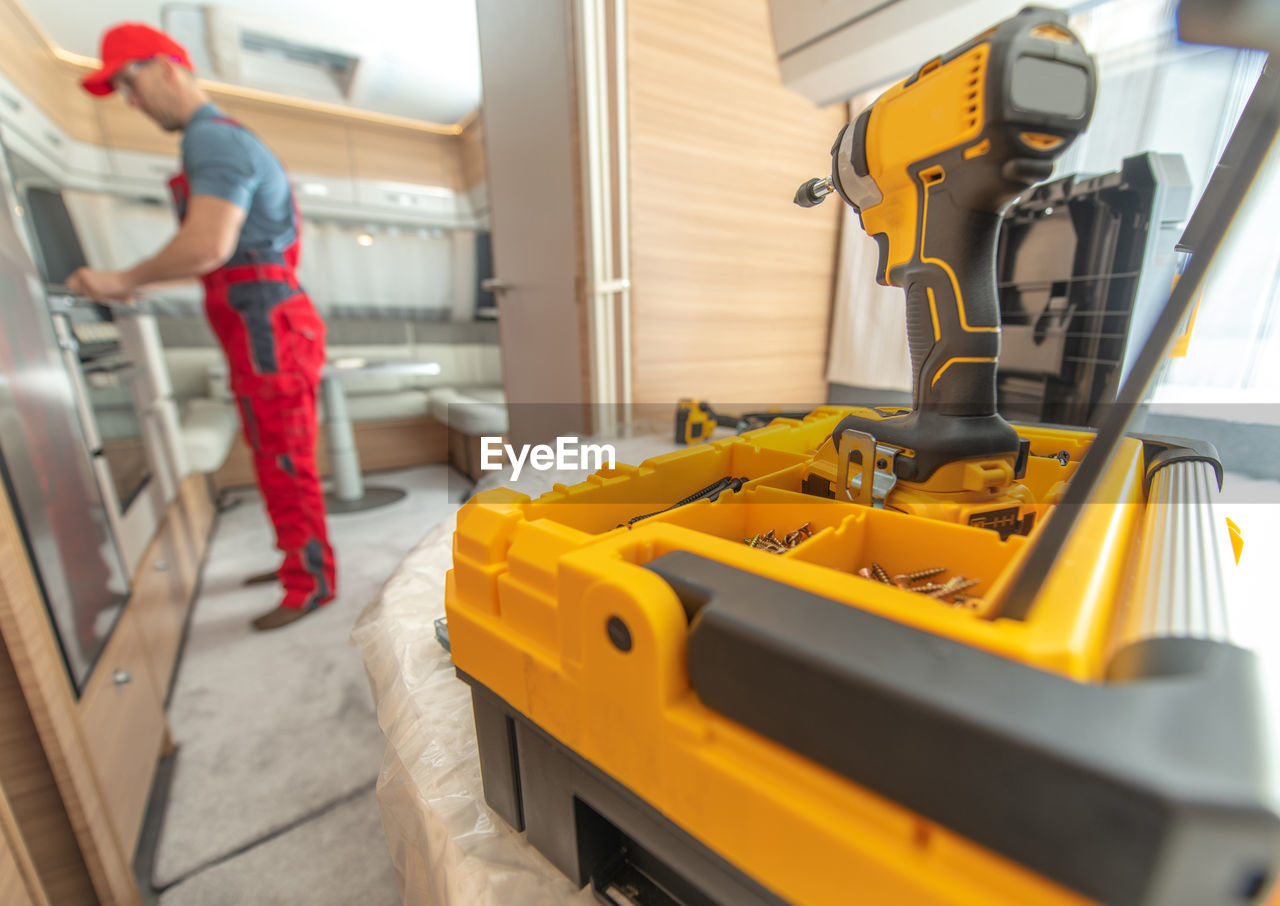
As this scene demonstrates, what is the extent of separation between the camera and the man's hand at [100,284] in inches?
41.6

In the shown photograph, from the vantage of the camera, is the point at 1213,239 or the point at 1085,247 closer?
the point at 1213,239

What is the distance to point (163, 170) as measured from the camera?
257 cm

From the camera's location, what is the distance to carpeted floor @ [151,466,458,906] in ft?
2.74

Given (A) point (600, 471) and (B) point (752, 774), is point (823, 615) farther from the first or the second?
(A) point (600, 471)

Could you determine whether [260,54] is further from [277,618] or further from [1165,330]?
[1165,330]

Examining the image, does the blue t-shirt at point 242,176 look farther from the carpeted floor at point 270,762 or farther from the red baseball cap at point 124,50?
the carpeted floor at point 270,762

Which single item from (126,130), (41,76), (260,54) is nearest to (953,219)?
(260,54)

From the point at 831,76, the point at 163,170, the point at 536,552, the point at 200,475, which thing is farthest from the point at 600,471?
the point at 163,170

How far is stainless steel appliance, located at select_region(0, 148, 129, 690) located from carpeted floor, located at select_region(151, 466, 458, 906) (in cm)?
41

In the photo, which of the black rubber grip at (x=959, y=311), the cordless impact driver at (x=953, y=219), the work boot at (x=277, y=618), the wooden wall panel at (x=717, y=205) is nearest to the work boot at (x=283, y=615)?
the work boot at (x=277, y=618)

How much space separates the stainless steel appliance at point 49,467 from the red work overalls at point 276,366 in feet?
1.50

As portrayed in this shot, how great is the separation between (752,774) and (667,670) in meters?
0.05

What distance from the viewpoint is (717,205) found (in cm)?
134

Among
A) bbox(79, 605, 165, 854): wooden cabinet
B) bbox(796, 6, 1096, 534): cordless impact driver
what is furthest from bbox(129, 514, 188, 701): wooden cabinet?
bbox(796, 6, 1096, 534): cordless impact driver
